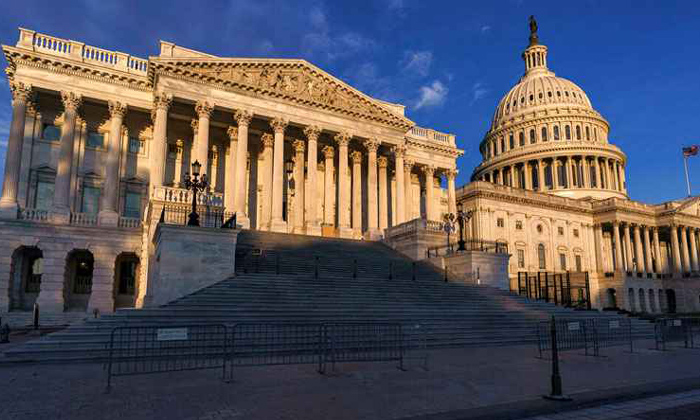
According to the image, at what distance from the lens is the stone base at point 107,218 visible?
3303 cm

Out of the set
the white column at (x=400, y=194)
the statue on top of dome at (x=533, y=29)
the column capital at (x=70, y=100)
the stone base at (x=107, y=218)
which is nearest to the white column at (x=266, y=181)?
the stone base at (x=107, y=218)

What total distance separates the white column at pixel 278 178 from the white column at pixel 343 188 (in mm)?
5335

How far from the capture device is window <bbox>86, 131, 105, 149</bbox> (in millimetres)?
37500

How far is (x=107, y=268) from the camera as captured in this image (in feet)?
107

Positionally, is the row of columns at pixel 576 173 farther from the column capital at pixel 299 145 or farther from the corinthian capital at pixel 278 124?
the corinthian capital at pixel 278 124

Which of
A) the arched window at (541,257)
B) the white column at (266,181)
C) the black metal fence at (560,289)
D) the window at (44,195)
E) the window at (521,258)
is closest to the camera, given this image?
the black metal fence at (560,289)

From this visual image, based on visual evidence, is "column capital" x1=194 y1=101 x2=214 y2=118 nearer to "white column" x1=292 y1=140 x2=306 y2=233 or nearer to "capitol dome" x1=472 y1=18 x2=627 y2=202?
"white column" x1=292 y1=140 x2=306 y2=233

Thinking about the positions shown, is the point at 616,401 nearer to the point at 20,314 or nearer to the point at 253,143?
the point at 20,314

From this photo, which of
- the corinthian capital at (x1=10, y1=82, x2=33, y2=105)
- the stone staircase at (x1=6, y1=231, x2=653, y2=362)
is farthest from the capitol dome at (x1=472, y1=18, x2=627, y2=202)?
the corinthian capital at (x1=10, y1=82, x2=33, y2=105)

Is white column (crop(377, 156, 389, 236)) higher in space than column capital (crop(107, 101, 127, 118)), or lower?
lower

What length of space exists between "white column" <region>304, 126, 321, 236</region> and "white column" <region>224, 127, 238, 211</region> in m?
5.94

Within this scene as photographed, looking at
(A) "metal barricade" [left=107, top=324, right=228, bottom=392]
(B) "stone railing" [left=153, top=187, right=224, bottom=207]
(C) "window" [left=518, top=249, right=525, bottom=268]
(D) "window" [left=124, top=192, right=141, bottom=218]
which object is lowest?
(A) "metal barricade" [left=107, top=324, right=228, bottom=392]

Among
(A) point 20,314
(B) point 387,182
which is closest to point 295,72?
(B) point 387,182

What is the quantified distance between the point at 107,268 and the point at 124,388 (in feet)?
84.2
